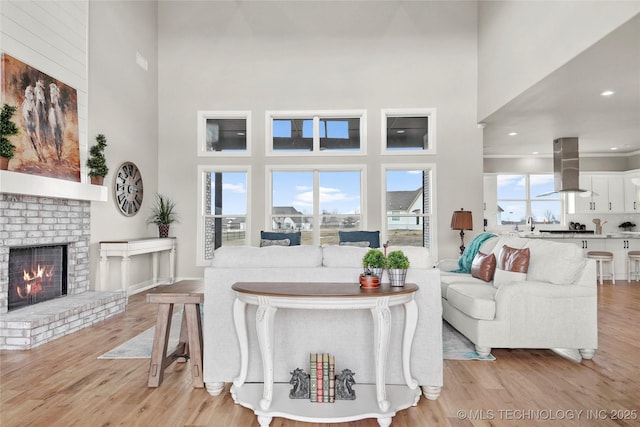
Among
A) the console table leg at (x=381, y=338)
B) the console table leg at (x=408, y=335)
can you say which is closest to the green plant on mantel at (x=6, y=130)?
the console table leg at (x=381, y=338)

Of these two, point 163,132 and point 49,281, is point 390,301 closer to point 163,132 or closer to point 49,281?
point 49,281

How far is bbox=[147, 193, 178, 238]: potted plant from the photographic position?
6.82 metres

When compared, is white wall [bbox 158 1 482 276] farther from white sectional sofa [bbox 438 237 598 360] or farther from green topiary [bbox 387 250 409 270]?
green topiary [bbox 387 250 409 270]

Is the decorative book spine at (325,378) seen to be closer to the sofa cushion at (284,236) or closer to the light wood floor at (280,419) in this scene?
the light wood floor at (280,419)

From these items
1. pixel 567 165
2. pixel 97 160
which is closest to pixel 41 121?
pixel 97 160

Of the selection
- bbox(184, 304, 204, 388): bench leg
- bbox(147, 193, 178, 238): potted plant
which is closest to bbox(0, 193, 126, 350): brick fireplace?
bbox(147, 193, 178, 238): potted plant

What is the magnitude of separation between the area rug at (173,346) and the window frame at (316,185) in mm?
3410

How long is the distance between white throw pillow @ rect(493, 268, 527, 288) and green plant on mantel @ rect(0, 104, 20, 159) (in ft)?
15.8

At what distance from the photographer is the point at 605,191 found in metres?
9.78

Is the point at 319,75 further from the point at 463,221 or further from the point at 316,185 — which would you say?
the point at 463,221

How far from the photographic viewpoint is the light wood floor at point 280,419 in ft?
7.25

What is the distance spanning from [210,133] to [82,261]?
132 inches

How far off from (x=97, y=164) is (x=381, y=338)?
4.51 metres

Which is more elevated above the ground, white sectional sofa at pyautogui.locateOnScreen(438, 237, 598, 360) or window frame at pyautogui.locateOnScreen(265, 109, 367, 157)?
window frame at pyautogui.locateOnScreen(265, 109, 367, 157)
